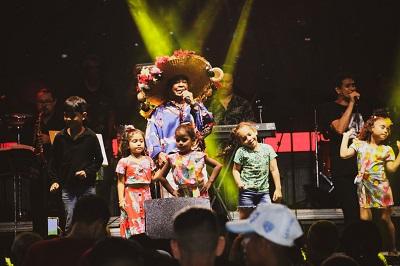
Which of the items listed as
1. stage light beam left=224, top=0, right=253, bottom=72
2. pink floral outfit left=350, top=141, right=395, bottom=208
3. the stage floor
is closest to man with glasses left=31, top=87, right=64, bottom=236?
the stage floor

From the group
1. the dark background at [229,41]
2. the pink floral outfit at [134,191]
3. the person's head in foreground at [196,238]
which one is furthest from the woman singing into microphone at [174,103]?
the person's head in foreground at [196,238]

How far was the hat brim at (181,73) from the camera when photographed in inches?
383

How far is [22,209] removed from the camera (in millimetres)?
12438

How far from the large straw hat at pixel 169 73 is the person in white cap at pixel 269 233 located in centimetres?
576

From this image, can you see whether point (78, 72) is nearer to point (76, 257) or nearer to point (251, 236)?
point (76, 257)

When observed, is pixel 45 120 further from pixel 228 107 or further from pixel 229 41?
pixel 229 41

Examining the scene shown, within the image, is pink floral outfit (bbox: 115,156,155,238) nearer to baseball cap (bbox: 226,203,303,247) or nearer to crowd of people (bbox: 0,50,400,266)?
crowd of people (bbox: 0,50,400,266)

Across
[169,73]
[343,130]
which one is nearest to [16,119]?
[169,73]

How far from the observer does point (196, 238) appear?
4273mm

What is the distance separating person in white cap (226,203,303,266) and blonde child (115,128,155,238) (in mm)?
5714

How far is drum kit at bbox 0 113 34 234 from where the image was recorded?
11.1m

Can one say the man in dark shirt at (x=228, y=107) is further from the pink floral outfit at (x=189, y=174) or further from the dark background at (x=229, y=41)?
the dark background at (x=229, y=41)

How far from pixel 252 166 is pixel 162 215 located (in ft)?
10.7

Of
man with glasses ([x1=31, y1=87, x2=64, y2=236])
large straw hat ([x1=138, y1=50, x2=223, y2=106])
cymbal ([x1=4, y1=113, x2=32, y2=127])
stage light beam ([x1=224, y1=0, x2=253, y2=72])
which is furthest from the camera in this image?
stage light beam ([x1=224, y1=0, x2=253, y2=72])
